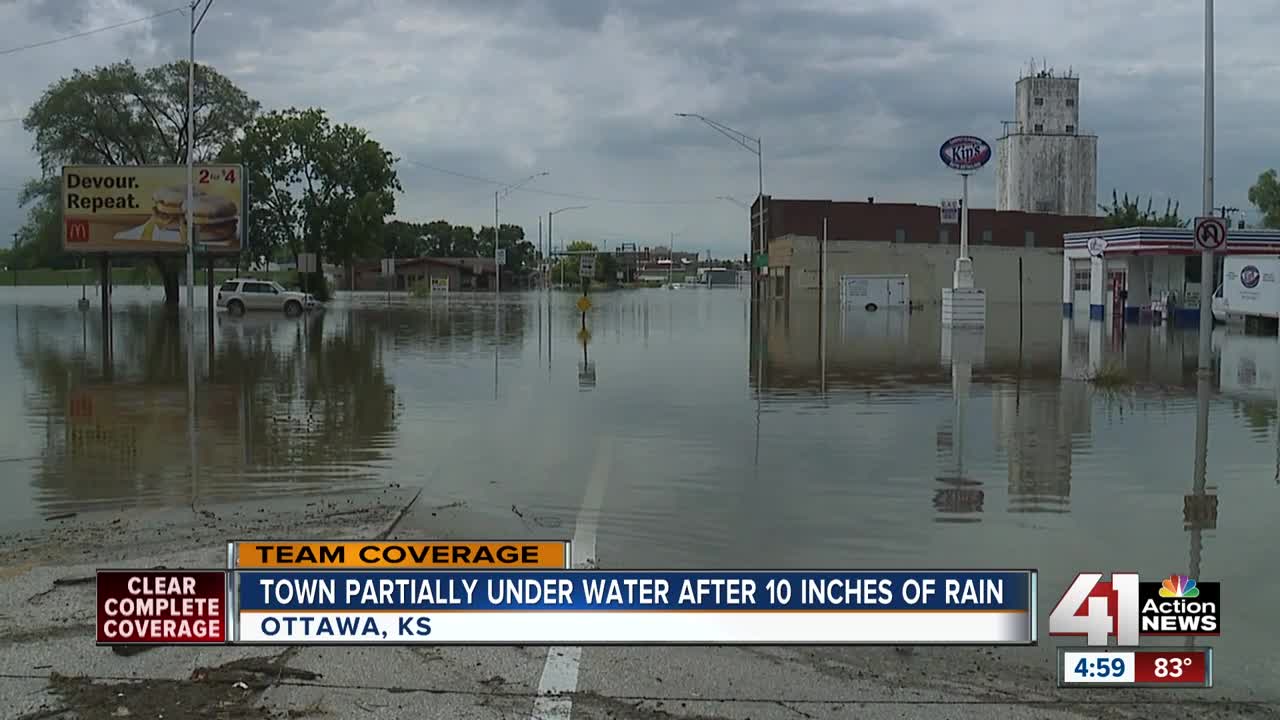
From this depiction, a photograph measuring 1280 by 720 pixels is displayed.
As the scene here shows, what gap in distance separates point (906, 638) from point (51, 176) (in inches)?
2895

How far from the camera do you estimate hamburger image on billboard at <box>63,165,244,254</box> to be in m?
54.1

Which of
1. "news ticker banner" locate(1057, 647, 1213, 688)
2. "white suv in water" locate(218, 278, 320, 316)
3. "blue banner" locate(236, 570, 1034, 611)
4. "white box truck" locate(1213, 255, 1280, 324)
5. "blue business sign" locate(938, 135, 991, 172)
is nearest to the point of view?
"blue banner" locate(236, 570, 1034, 611)

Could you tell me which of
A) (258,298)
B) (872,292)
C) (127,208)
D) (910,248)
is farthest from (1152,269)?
(127,208)

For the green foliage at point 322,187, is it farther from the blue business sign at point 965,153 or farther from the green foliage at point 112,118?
the blue business sign at point 965,153

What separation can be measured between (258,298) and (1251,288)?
4533 centimetres

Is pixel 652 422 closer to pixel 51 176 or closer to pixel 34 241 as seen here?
pixel 51 176

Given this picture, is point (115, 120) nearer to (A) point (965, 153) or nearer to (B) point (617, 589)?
A: (A) point (965, 153)

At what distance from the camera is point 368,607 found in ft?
17.6

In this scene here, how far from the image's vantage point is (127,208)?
178 ft

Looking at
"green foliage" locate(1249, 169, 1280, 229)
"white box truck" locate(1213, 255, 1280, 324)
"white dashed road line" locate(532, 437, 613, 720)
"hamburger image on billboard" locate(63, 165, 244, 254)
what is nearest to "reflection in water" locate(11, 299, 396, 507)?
"white dashed road line" locate(532, 437, 613, 720)

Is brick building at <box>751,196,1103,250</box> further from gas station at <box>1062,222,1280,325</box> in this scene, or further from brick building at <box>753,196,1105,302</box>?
gas station at <box>1062,222,1280,325</box>

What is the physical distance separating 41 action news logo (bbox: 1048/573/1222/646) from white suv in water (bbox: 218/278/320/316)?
57.3 metres

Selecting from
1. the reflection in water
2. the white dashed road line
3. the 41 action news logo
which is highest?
the 41 action news logo

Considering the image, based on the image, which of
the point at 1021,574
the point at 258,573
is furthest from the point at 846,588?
the point at 258,573
